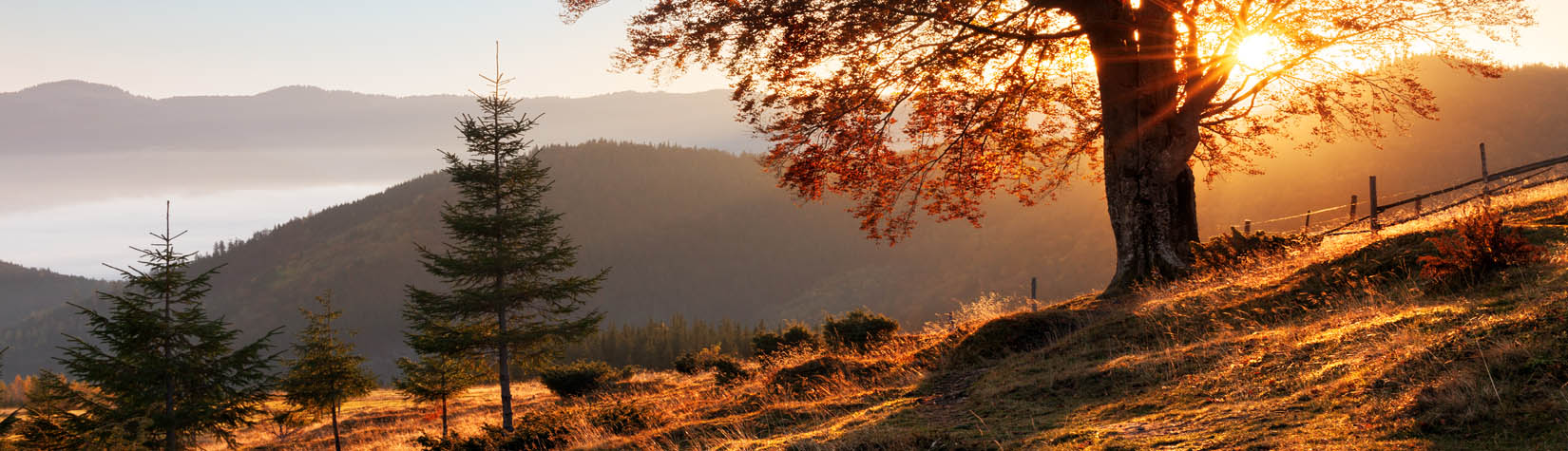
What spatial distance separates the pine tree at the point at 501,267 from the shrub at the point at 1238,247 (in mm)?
19863

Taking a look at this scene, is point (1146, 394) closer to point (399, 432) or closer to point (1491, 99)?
point (399, 432)

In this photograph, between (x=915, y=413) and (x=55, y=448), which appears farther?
(x=55, y=448)

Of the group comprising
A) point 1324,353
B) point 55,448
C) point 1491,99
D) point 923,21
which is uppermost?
point 1491,99

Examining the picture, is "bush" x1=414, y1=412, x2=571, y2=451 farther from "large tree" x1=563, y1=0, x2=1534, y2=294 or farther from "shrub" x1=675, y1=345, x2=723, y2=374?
"shrub" x1=675, y1=345, x2=723, y2=374

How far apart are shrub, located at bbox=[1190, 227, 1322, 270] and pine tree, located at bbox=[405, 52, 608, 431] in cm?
1986

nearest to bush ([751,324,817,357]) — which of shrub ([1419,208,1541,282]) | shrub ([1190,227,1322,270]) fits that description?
shrub ([1190,227,1322,270])

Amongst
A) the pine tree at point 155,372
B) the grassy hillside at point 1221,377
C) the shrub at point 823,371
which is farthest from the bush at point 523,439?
the pine tree at point 155,372

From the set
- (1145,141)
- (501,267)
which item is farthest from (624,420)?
(501,267)

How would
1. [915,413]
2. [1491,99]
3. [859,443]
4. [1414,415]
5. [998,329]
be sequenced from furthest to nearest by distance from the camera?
[1491,99]
[998,329]
[915,413]
[859,443]
[1414,415]

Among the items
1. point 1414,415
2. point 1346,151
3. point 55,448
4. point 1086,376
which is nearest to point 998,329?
point 1086,376

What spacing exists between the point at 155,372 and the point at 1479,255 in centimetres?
2421

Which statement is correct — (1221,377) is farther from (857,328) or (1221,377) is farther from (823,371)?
(857,328)

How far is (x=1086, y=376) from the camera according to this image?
760cm

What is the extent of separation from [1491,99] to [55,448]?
598 ft
